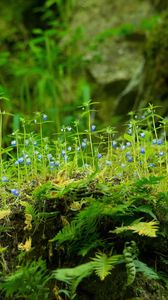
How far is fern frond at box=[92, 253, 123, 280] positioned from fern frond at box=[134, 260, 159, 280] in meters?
0.08

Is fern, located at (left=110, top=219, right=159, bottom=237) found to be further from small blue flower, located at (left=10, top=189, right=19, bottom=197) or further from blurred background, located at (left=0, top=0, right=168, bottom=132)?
blurred background, located at (left=0, top=0, right=168, bottom=132)

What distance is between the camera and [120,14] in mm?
9555

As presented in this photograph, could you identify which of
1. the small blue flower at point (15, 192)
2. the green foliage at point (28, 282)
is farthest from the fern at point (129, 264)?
the small blue flower at point (15, 192)

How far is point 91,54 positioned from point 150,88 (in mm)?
2769

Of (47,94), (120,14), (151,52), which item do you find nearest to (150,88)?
(151,52)

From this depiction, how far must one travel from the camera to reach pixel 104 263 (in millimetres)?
2445

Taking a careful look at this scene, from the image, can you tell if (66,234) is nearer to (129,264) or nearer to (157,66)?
(129,264)

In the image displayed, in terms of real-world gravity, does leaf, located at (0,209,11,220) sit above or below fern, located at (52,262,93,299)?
above

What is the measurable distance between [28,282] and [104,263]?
0.32 meters

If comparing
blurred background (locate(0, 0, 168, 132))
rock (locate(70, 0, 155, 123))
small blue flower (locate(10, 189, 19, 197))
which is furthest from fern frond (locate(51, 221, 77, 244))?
rock (locate(70, 0, 155, 123))

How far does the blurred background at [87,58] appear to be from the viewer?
6809 mm

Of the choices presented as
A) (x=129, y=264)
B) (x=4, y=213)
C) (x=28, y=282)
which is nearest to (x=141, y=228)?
(x=129, y=264)

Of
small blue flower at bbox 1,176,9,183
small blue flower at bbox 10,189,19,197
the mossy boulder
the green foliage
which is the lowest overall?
the green foliage

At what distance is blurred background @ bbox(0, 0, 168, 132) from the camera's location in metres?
6.81
